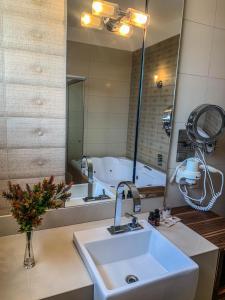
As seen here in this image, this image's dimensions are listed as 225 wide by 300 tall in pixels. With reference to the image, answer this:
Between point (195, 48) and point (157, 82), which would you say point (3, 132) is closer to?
point (157, 82)

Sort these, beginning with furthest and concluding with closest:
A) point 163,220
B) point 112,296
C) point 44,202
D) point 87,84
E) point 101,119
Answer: point 101,119 → point 87,84 → point 163,220 → point 44,202 → point 112,296

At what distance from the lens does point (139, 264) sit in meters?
1.14

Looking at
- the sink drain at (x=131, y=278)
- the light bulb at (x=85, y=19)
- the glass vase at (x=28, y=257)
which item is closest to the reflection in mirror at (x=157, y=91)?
the light bulb at (x=85, y=19)

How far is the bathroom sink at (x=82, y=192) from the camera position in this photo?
1245 millimetres

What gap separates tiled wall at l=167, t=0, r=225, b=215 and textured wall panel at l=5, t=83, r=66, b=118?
764mm

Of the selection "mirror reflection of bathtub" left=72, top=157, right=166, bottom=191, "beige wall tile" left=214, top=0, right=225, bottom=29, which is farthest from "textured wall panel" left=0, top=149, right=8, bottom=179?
"beige wall tile" left=214, top=0, right=225, bottom=29

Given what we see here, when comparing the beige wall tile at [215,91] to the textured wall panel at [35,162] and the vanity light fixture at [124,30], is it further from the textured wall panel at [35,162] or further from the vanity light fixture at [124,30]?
the textured wall panel at [35,162]

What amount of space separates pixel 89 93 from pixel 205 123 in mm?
794

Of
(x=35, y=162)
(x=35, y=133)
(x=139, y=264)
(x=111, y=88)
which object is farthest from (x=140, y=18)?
(x=139, y=264)

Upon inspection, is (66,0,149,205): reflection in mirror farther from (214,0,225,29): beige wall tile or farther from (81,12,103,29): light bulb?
(214,0,225,29): beige wall tile

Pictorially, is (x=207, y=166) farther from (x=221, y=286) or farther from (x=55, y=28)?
(x=55, y=28)

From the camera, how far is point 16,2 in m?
0.97

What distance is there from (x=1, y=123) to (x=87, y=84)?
62cm

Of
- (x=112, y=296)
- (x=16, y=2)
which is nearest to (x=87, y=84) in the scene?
(x=16, y=2)
